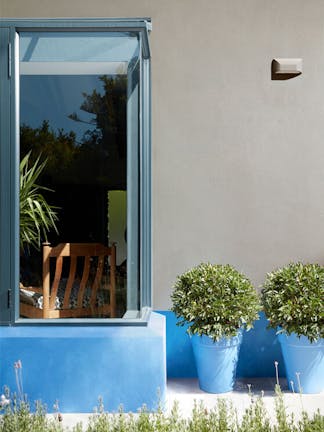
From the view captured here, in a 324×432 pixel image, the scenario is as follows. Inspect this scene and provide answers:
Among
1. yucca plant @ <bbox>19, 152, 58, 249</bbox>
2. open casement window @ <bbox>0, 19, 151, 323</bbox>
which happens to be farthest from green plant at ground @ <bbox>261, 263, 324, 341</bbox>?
yucca plant @ <bbox>19, 152, 58, 249</bbox>

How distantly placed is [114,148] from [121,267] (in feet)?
2.94

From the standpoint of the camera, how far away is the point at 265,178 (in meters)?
4.97

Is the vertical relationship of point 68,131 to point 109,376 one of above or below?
above

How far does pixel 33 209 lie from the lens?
4.18 m

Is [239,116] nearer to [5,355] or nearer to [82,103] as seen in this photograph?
[82,103]

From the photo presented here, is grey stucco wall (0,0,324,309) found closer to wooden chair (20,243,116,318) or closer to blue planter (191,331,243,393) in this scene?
blue planter (191,331,243,393)

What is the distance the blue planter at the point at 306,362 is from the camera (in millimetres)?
4395

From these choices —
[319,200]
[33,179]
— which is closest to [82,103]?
[33,179]

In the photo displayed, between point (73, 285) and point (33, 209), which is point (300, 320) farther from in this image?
point (33, 209)

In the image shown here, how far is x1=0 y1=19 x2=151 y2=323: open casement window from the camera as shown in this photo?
408 centimetres

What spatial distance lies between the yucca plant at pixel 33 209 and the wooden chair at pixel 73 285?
115mm

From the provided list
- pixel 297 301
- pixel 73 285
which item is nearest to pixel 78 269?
pixel 73 285

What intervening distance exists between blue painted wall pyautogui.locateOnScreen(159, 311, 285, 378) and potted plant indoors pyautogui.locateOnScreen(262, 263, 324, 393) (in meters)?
0.39

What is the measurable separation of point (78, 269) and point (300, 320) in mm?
1735
